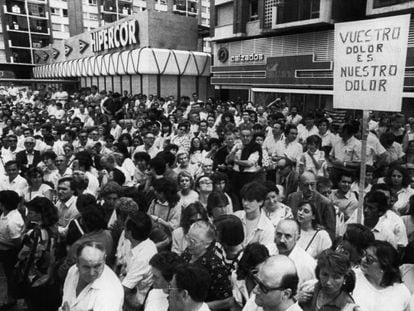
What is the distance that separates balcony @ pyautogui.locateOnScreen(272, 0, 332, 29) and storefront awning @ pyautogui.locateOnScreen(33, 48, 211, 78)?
6.88 meters

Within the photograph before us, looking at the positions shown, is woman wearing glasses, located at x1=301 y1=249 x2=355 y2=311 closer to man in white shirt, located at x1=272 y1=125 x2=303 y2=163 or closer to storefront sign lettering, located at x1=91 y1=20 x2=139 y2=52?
man in white shirt, located at x1=272 y1=125 x2=303 y2=163

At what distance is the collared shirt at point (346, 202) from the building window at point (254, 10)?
16.8 meters

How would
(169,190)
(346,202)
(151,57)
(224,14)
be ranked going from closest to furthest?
(169,190)
(346,202)
(151,57)
(224,14)

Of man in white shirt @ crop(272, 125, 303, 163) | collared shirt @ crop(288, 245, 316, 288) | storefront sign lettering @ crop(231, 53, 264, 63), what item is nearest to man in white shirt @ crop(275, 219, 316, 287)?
collared shirt @ crop(288, 245, 316, 288)

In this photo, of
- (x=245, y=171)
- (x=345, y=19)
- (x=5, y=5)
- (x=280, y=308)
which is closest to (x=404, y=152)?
(x=245, y=171)

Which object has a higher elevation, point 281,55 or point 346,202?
point 281,55

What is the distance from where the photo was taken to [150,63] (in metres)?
20.6

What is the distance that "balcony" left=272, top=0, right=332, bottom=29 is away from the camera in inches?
574

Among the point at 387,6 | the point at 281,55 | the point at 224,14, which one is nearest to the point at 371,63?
the point at 387,6

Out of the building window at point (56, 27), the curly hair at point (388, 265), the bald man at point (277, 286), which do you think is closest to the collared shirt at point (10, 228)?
the bald man at point (277, 286)

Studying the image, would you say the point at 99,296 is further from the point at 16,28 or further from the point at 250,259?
the point at 16,28

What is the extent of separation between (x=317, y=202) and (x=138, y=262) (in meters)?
2.03

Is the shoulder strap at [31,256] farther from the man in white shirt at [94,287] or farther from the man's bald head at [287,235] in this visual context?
the man's bald head at [287,235]

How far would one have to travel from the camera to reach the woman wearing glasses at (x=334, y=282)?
2.24 meters
